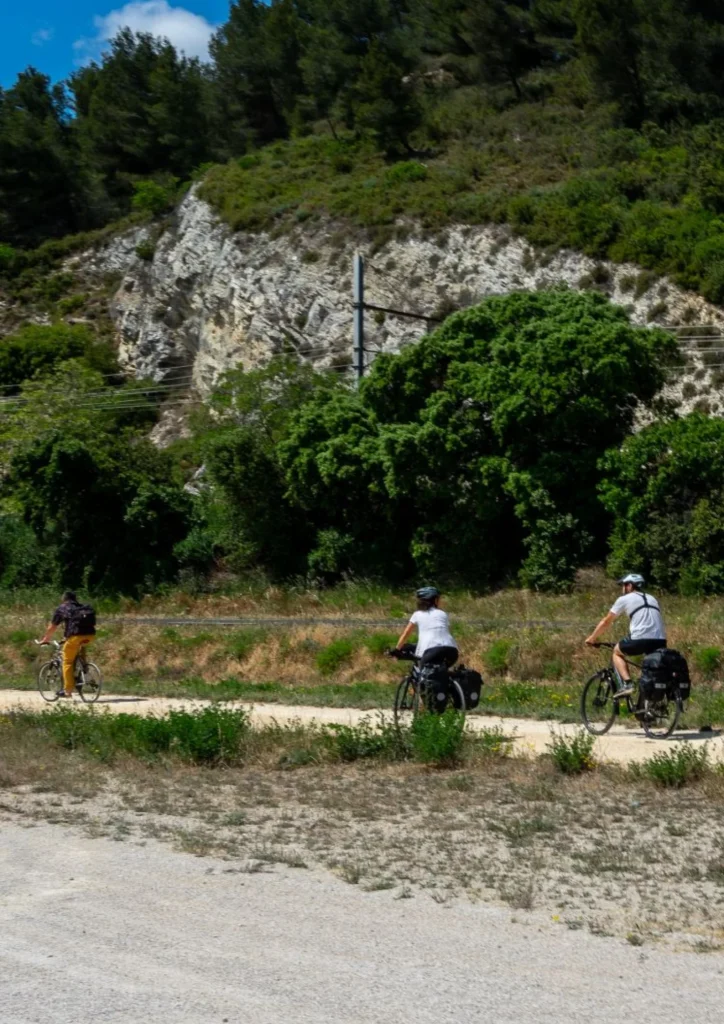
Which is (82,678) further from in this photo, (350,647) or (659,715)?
(659,715)

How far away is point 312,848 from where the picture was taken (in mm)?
9828

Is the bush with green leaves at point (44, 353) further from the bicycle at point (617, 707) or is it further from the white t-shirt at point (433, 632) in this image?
the bicycle at point (617, 707)

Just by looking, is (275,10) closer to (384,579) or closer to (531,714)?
(384,579)

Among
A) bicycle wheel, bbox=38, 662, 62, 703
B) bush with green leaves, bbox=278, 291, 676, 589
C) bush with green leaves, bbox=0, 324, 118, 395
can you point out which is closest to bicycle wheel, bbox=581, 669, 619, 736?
bicycle wheel, bbox=38, 662, 62, 703

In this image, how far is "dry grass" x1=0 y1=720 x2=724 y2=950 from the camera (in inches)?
323

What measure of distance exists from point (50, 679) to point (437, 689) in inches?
436

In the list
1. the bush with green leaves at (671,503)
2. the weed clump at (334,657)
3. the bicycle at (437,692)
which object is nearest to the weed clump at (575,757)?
the bicycle at (437,692)

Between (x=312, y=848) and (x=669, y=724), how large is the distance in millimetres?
6363

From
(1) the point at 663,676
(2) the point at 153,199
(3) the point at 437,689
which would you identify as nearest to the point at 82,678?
(3) the point at 437,689

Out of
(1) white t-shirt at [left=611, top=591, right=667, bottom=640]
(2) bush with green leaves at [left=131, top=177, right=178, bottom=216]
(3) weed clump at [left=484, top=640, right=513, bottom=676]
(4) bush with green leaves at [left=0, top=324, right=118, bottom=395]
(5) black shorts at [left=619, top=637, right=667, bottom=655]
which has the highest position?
(2) bush with green leaves at [left=131, top=177, right=178, bottom=216]

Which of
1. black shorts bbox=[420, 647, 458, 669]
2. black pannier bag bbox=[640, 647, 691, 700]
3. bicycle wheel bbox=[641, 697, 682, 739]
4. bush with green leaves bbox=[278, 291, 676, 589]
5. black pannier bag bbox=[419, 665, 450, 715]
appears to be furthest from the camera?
bush with green leaves bbox=[278, 291, 676, 589]

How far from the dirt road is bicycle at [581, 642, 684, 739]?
17 cm

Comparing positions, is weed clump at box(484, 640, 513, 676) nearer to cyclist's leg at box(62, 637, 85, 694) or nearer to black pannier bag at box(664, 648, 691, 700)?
cyclist's leg at box(62, 637, 85, 694)

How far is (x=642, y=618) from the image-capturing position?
1462 cm
